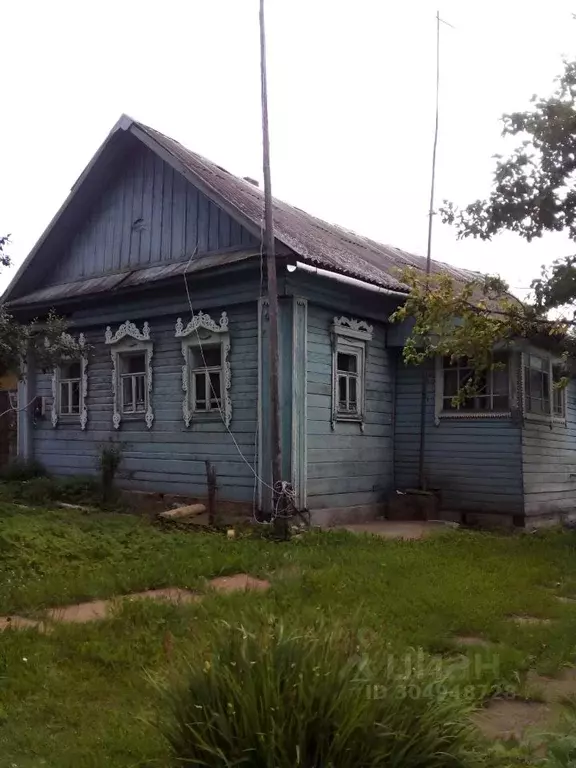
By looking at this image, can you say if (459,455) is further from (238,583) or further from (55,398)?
(55,398)

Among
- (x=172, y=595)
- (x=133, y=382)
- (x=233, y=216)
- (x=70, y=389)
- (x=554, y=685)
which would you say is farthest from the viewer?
(x=70, y=389)

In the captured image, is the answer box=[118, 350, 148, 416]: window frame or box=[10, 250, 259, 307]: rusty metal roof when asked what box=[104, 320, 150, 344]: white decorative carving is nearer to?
box=[118, 350, 148, 416]: window frame

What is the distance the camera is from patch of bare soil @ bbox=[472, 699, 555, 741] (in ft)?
12.0

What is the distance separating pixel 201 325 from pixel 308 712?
9001mm

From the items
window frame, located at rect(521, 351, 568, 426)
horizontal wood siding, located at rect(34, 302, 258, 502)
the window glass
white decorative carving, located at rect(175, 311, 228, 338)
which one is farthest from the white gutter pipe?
the window glass

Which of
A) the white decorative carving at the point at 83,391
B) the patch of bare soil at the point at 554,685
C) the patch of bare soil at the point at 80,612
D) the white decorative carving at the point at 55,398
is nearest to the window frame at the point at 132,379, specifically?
the white decorative carving at the point at 83,391

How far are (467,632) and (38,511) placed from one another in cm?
646

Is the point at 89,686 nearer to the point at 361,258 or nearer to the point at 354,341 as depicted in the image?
the point at 354,341

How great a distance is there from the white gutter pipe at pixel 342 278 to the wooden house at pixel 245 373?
0.03 m

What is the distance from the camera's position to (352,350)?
11578 millimetres

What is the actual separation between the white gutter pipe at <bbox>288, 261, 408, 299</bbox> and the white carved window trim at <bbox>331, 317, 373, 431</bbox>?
68cm

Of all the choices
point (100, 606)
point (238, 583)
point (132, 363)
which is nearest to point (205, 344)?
point (132, 363)

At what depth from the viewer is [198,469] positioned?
11.4 meters

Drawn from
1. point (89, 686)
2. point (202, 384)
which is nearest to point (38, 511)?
point (202, 384)
